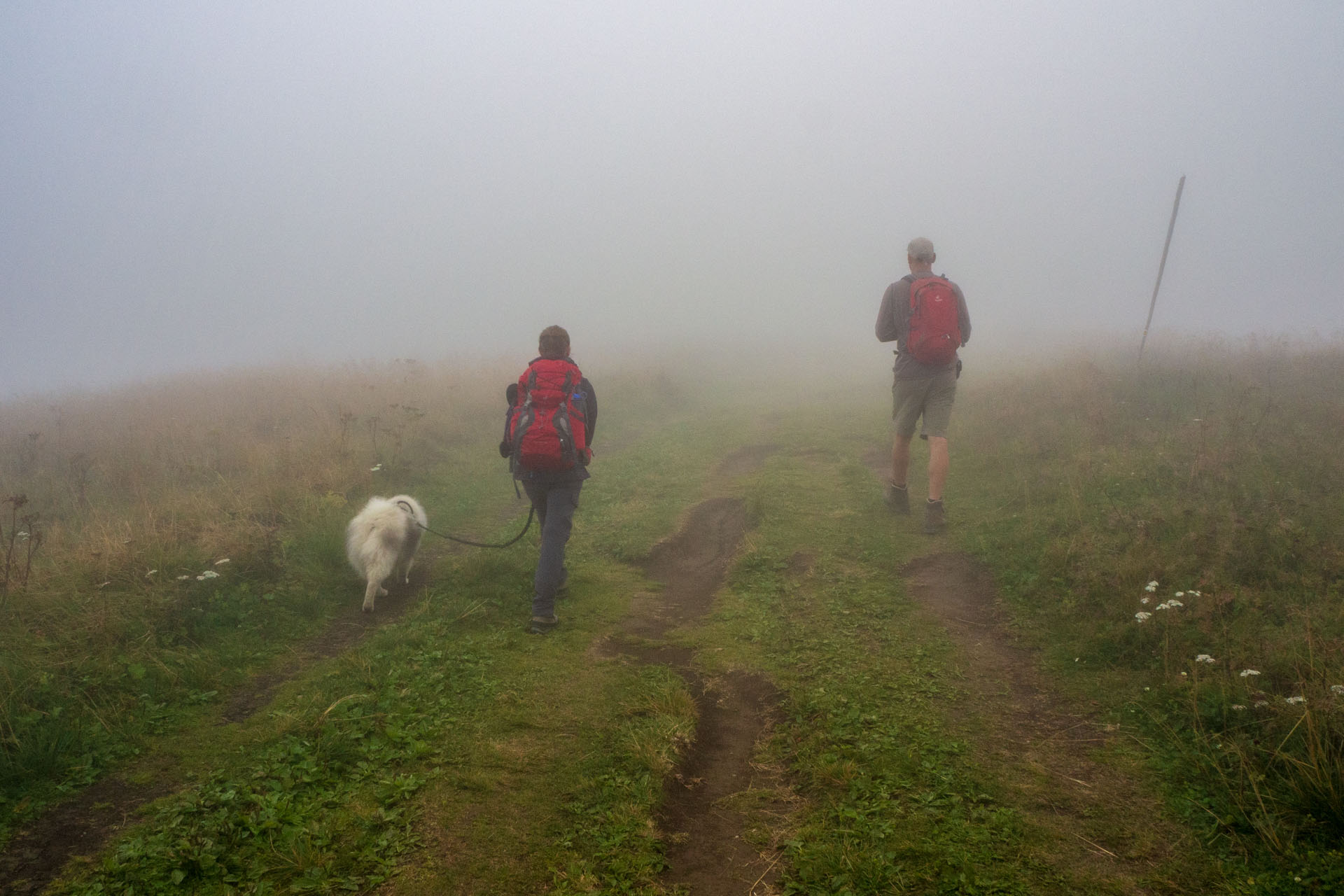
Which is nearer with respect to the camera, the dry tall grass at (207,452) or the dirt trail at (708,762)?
the dirt trail at (708,762)

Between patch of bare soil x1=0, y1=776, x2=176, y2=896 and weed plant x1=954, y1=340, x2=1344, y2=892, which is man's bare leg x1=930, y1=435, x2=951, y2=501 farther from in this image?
patch of bare soil x1=0, y1=776, x2=176, y2=896

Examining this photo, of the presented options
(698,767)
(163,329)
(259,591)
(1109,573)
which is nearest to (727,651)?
(698,767)

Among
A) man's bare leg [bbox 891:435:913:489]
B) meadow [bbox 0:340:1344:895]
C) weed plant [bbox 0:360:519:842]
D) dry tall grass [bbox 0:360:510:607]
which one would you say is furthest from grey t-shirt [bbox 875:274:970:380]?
dry tall grass [bbox 0:360:510:607]

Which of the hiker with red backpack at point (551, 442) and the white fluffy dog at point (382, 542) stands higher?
the hiker with red backpack at point (551, 442)

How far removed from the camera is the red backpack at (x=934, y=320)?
6543 millimetres

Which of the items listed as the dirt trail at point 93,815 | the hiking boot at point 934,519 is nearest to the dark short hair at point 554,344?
the dirt trail at point 93,815

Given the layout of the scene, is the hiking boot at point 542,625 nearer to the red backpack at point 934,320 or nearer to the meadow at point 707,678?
the meadow at point 707,678

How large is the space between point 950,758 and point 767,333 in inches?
1467

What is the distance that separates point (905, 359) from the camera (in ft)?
22.9

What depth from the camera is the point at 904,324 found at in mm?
6816

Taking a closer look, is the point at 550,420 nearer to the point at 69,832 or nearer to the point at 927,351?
the point at 69,832

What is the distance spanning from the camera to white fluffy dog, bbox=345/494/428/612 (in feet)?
18.4

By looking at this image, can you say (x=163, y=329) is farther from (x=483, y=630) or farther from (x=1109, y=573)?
(x=1109, y=573)

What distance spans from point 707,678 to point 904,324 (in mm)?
4224
